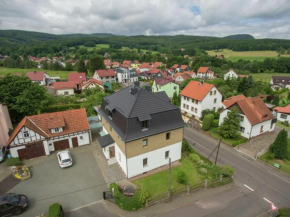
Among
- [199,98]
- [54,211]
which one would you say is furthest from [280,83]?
[54,211]

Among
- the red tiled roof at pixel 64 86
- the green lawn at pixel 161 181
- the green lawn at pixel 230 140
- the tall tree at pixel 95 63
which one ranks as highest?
the tall tree at pixel 95 63

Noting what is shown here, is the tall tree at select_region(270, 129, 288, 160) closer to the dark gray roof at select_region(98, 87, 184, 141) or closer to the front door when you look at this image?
the dark gray roof at select_region(98, 87, 184, 141)

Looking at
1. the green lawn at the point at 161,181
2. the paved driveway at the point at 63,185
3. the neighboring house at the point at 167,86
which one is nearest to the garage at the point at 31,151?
the paved driveway at the point at 63,185

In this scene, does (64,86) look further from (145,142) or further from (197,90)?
(145,142)

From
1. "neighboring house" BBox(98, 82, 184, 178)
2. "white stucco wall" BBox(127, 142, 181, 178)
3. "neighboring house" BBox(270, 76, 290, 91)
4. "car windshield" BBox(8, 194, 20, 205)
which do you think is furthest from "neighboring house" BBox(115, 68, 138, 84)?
"car windshield" BBox(8, 194, 20, 205)

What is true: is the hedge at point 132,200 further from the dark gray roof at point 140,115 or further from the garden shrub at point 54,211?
the dark gray roof at point 140,115

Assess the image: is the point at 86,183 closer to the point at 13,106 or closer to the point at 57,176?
the point at 57,176
